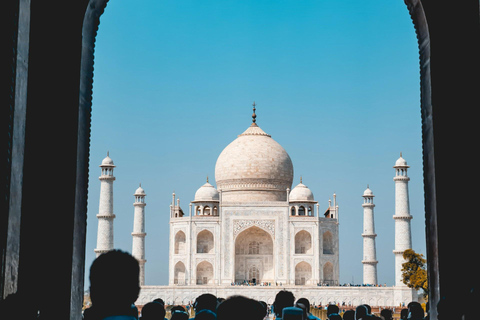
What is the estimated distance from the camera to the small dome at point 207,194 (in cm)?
3391

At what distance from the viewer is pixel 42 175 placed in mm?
4328

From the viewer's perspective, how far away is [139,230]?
32094 millimetres

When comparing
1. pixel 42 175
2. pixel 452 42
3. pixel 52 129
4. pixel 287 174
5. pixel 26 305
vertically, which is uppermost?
pixel 287 174

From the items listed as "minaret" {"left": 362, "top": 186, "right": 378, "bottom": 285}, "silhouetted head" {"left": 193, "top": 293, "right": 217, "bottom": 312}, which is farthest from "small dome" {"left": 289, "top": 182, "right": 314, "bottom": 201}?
"silhouetted head" {"left": 193, "top": 293, "right": 217, "bottom": 312}

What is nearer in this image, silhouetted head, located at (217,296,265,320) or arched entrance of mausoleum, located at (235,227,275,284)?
silhouetted head, located at (217,296,265,320)

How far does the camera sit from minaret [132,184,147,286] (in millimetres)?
31891

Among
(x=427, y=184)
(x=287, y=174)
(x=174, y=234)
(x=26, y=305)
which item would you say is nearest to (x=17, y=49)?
(x=26, y=305)

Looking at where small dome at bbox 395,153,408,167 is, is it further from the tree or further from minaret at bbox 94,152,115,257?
minaret at bbox 94,152,115,257

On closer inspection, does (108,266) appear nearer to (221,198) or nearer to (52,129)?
(52,129)

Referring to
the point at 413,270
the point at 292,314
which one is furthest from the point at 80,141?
the point at 413,270

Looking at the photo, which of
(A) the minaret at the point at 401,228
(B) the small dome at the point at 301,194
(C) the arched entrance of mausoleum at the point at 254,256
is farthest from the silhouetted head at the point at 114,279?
(B) the small dome at the point at 301,194

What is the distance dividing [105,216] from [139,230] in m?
2.23

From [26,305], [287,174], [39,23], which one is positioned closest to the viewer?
[26,305]

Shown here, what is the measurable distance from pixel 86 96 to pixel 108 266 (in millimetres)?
2076
